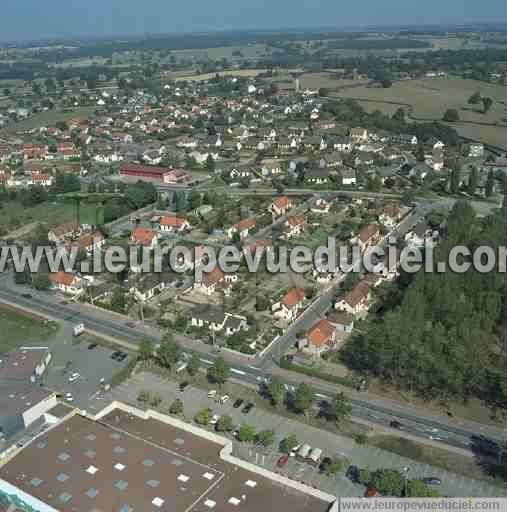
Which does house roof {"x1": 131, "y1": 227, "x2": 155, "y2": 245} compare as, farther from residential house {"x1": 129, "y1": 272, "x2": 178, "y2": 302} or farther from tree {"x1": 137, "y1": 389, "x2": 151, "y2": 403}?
tree {"x1": 137, "y1": 389, "x2": 151, "y2": 403}

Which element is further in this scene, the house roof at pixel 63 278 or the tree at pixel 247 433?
the house roof at pixel 63 278

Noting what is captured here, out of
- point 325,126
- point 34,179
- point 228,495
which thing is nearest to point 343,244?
point 228,495

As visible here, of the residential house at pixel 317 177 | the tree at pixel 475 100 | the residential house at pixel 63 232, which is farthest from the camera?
the tree at pixel 475 100

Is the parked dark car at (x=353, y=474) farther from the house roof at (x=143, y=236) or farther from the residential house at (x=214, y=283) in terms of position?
the house roof at (x=143, y=236)

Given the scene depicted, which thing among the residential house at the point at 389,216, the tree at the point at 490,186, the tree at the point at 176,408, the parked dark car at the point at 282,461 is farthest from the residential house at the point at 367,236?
the parked dark car at the point at 282,461

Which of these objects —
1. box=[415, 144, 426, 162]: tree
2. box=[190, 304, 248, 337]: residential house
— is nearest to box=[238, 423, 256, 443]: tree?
box=[190, 304, 248, 337]: residential house

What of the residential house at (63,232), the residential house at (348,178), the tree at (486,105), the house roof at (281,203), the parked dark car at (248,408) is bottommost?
the parked dark car at (248,408)
